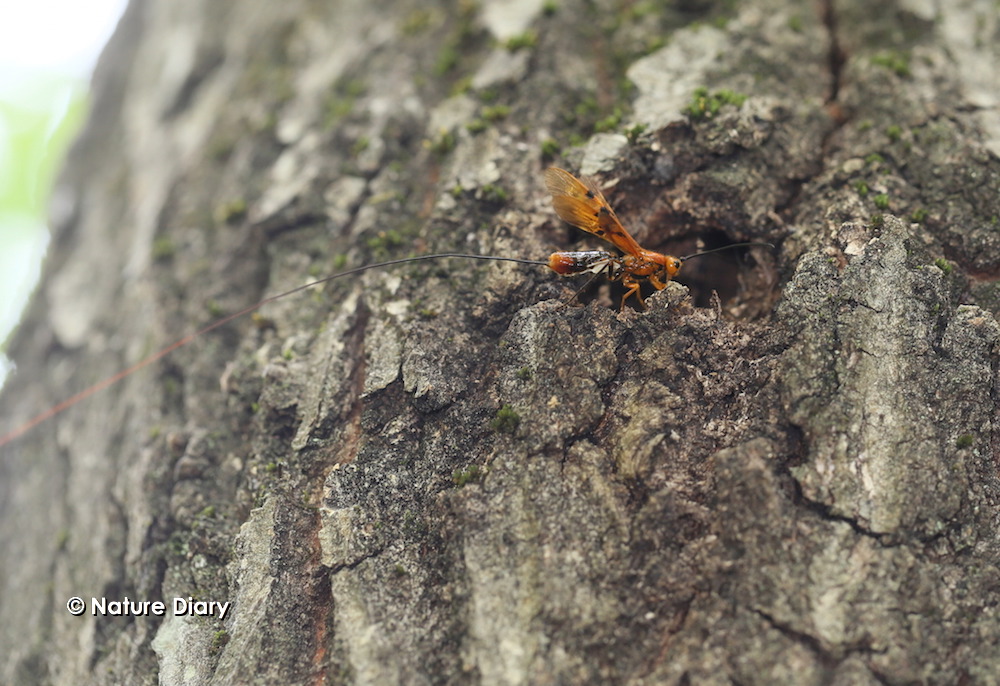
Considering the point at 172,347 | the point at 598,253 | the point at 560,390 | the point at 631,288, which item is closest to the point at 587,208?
the point at 598,253

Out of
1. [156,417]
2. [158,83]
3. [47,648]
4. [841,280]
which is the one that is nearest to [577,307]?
[841,280]

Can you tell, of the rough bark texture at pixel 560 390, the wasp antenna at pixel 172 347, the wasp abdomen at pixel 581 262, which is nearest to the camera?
the rough bark texture at pixel 560 390

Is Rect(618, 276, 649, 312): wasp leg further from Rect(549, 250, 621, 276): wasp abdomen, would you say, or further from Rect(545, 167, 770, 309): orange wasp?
Rect(549, 250, 621, 276): wasp abdomen

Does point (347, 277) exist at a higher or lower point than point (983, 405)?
higher

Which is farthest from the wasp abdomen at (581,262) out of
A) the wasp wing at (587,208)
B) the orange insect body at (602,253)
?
the wasp wing at (587,208)

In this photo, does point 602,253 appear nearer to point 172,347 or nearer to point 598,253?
point 598,253

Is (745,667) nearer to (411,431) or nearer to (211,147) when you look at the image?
(411,431)

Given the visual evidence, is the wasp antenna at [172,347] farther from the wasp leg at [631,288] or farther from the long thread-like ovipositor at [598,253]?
the wasp leg at [631,288]

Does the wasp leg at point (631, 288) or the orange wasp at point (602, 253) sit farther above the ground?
the orange wasp at point (602, 253)
